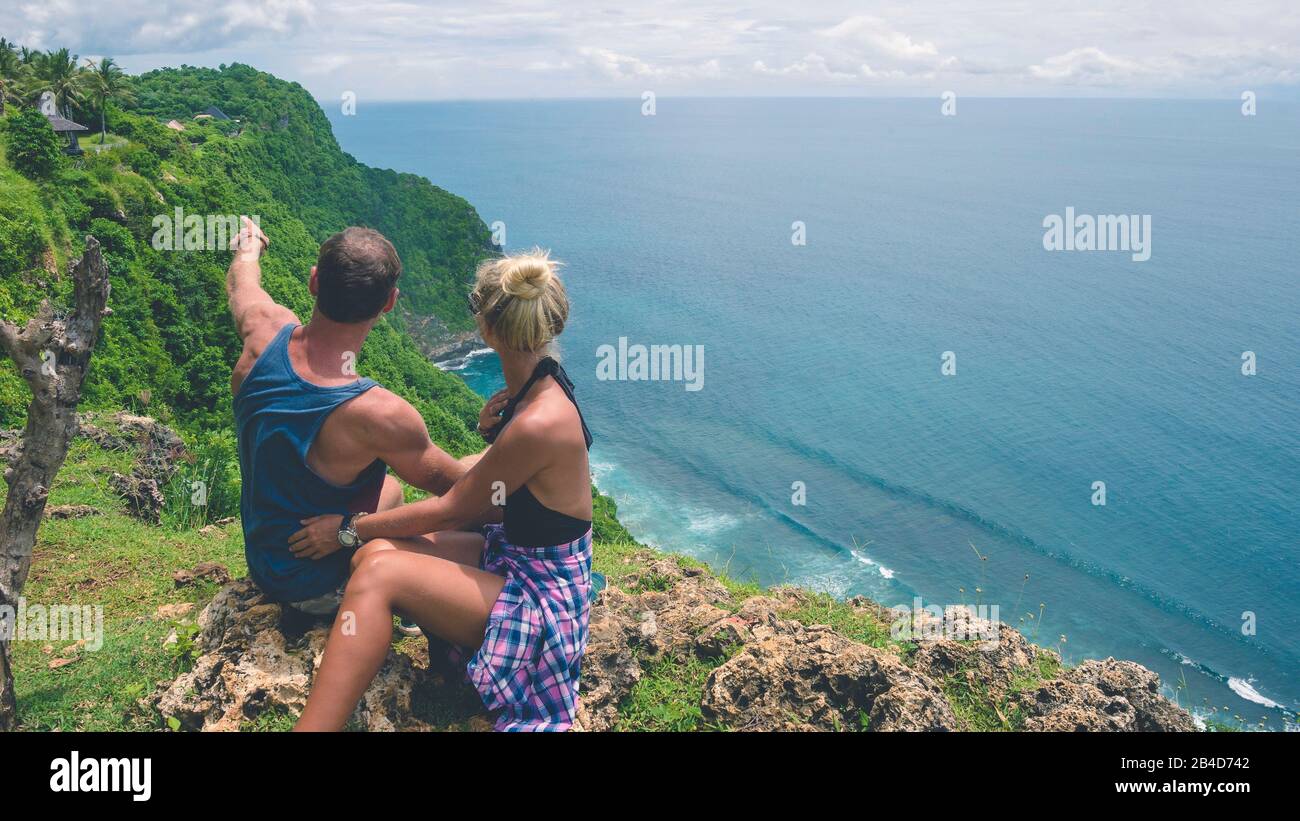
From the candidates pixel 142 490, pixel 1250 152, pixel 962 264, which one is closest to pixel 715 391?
pixel 962 264

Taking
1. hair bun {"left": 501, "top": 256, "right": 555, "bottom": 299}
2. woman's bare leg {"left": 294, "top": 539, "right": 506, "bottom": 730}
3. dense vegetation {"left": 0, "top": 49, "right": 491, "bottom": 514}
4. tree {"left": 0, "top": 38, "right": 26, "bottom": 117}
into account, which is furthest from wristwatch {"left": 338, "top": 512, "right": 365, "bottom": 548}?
tree {"left": 0, "top": 38, "right": 26, "bottom": 117}

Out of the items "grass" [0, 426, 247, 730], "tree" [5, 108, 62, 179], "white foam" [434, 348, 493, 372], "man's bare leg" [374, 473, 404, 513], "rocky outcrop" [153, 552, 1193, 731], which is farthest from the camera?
"white foam" [434, 348, 493, 372]

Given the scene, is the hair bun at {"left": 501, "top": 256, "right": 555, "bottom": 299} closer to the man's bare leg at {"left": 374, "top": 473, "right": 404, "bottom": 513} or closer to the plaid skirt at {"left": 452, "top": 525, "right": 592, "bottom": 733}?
the plaid skirt at {"left": 452, "top": 525, "right": 592, "bottom": 733}

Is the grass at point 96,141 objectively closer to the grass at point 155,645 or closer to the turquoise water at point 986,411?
the turquoise water at point 986,411

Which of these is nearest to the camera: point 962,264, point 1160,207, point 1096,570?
point 1096,570

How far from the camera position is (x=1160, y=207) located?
125 meters

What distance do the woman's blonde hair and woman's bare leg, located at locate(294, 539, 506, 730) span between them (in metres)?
1.34

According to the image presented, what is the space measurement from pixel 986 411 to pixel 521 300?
6887 cm

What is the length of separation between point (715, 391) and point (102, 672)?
2682 inches

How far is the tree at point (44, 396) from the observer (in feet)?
18.7

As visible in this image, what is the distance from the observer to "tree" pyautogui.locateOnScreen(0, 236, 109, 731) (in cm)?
569

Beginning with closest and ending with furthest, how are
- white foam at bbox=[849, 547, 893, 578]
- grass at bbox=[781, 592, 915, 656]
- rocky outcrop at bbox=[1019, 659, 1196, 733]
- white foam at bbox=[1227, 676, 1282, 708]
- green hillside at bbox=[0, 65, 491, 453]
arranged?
rocky outcrop at bbox=[1019, 659, 1196, 733], grass at bbox=[781, 592, 915, 656], green hillside at bbox=[0, 65, 491, 453], white foam at bbox=[1227, 676, 1282, 708], white foam at bbox=[849, 547, 893, 578]

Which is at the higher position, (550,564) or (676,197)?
(676,197)
